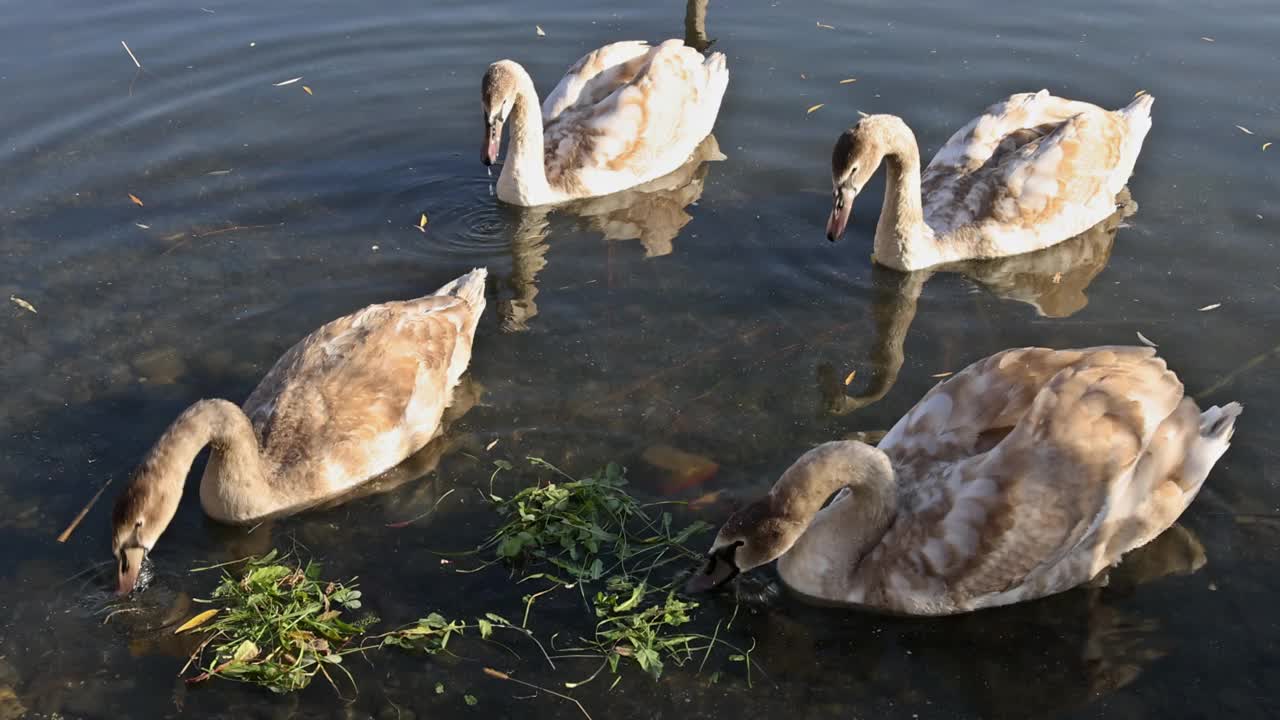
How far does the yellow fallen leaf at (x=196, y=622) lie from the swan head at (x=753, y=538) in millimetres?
2851

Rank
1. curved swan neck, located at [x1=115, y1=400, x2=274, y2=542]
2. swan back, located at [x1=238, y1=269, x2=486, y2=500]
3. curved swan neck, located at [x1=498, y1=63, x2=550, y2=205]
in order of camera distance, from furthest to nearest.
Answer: curved swan neck, located at [x1=498, y1=63, x2=550, y2=205] < swan back, located at [x1=238, y1=269, x2=486, y2=500] < curved swan neck, located at [x1=115, y1=400, x2=274, y2=542]

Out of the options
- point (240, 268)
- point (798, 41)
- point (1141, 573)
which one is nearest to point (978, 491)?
point (1141, 573)

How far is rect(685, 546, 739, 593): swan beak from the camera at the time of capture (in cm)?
697

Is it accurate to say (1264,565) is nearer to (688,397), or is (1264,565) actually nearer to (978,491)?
(978,491)

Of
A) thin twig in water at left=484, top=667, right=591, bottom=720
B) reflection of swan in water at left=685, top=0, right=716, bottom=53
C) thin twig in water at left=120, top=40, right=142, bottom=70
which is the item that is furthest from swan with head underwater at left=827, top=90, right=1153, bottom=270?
thin twig in water at left=120, top=40, right=142, bottom=70

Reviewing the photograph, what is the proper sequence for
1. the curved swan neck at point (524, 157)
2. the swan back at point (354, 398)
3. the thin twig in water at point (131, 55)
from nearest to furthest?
the swan back at point (354, 398)
the curved swan neck at point (524, 157)
the thin twig in water at point (131, 55)

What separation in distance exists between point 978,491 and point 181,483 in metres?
4.63

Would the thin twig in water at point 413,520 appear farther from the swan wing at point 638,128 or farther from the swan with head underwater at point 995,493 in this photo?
the swan wing at point 638,128

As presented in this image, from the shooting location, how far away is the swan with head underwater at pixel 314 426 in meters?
7.32

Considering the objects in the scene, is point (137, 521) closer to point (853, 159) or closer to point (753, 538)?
point (753, 538)

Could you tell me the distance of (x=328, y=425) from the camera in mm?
8148

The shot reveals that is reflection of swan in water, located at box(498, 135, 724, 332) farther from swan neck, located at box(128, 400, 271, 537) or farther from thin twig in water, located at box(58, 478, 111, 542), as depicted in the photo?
thin twig in water, located at box(58, 478, 111, 542)

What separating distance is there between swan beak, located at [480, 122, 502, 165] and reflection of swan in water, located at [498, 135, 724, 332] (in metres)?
0.59

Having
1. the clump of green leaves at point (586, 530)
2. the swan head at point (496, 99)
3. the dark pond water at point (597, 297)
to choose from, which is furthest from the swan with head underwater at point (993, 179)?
the clump of green leaves at point (586, 530)
